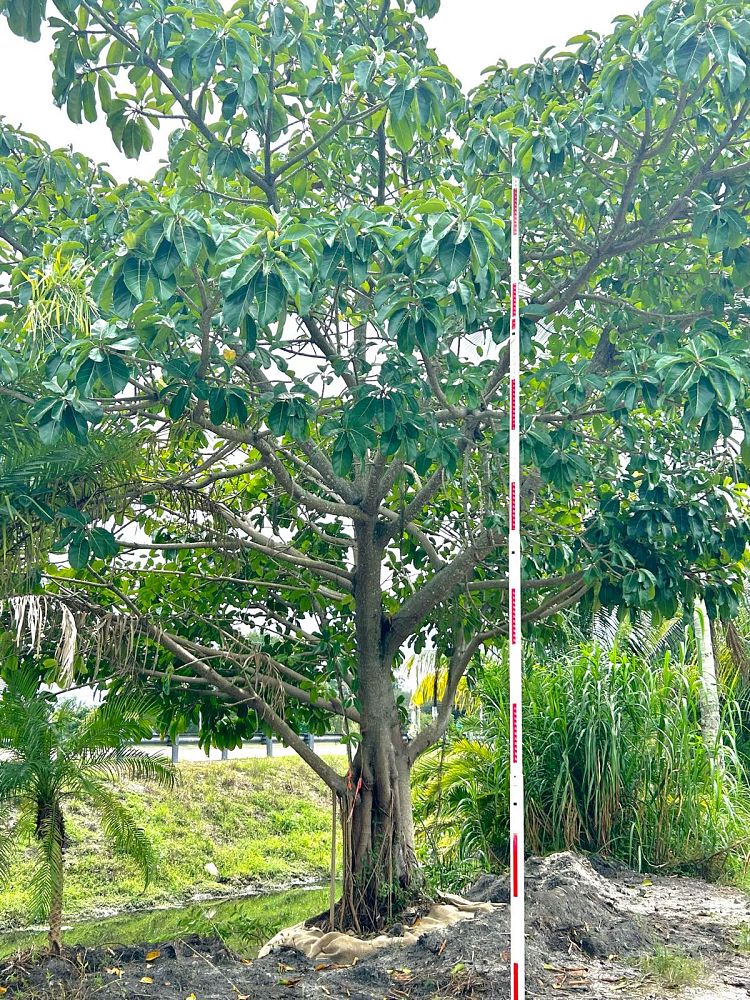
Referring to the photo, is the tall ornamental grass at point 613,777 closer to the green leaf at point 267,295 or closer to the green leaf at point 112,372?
the green leaf at point 112,372

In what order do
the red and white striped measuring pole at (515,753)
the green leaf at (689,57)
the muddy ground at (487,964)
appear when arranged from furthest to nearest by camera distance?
1. the muddy ground at (487,964)
2. the green leaf at (689,57)
3. the red and white striped measuring pole at (515,753)

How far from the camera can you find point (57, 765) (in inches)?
242

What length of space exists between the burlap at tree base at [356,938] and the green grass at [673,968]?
45.5 inches

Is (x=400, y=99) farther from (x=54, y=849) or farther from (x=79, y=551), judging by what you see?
(x=54, y=849)

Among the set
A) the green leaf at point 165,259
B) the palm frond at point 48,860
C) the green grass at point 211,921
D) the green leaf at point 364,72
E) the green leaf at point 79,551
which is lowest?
the green grass at point 211,921

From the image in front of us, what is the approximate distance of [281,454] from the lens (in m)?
6.62

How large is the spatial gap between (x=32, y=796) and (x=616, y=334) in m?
4.57

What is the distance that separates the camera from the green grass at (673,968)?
5.01 metres

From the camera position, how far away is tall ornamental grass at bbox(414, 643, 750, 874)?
7945 millimetres

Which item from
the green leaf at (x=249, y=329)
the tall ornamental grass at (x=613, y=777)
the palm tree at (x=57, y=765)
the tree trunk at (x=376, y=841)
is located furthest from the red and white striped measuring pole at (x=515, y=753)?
the tall ornamental grass at (x=613, y=777)

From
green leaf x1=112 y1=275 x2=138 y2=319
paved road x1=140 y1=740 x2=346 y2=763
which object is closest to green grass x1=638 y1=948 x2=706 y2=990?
green leaf x1=112 y1=275 x2=138 y2=319

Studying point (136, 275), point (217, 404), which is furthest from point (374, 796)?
point (136, 275)

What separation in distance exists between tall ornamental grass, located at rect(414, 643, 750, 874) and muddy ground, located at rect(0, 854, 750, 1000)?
1.34 meters

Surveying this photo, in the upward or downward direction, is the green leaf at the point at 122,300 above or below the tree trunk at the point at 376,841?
above
